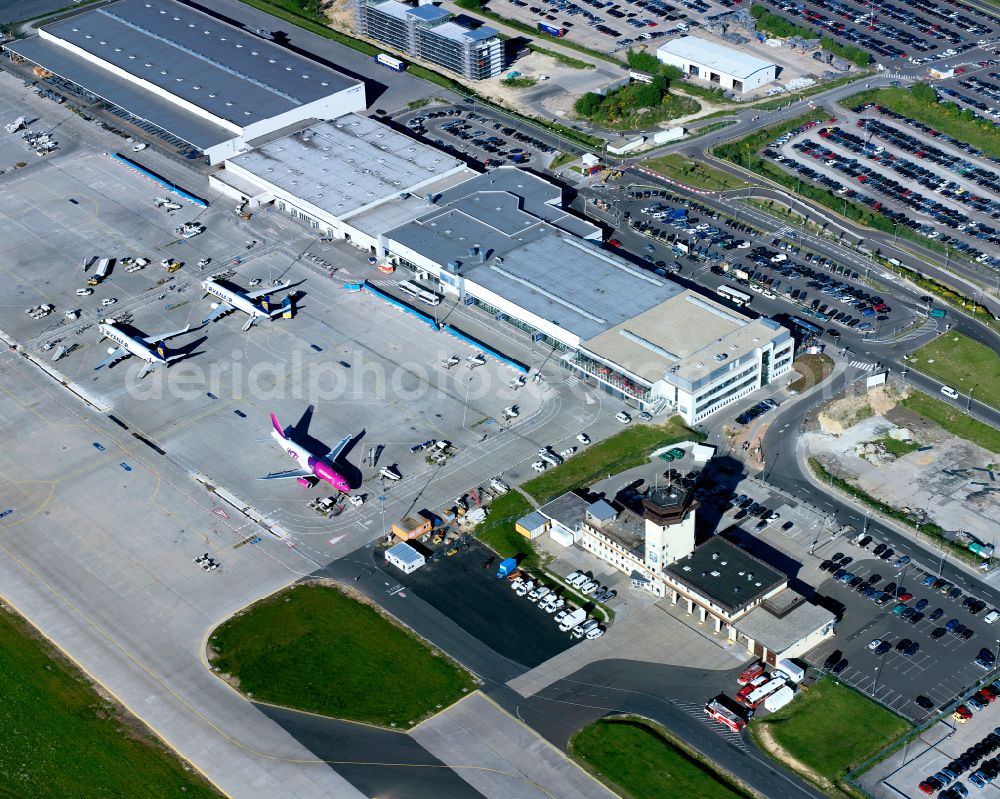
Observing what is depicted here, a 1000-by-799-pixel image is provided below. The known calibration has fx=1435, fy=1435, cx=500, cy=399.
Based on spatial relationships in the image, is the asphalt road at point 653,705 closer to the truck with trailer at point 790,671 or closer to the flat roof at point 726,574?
the truck with trailer at point 790,671

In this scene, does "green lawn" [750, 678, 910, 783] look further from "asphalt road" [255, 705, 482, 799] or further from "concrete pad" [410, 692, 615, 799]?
"asphalt road" [255, 705, 482, 799]

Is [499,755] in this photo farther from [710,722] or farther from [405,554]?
[405,554]

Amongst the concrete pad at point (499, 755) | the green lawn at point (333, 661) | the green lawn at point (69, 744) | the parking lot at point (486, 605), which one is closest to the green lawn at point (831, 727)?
the concrete pad at point (499, 755)

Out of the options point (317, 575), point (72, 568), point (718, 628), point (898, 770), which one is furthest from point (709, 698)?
point (72, 568)

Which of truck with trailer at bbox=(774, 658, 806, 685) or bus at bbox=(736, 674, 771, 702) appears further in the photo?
truck with trailer at bbox=(774, 658, 806, 685)

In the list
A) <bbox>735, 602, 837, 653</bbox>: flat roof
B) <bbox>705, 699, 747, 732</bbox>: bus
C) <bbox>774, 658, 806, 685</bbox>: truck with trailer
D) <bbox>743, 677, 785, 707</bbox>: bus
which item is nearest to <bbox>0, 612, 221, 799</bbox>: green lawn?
<bbox>705, 699, 747, 732</bbox>: bus

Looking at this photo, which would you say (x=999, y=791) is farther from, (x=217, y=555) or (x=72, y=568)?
(x=72, y=568)
